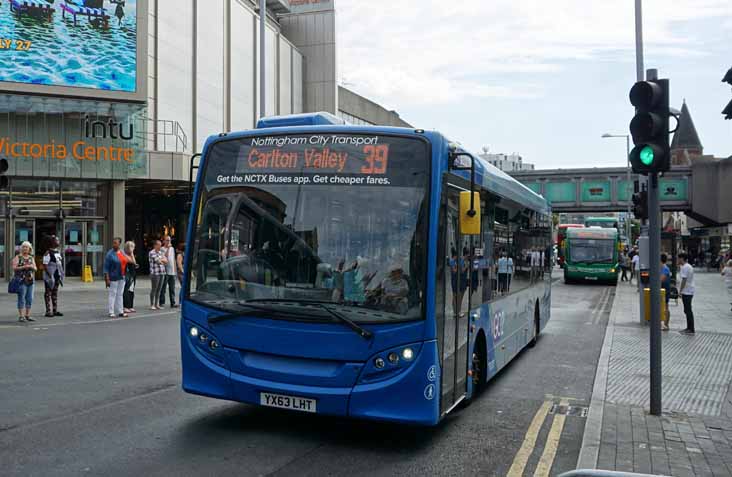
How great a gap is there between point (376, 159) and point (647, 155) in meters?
2.84

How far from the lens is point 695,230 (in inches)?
2739

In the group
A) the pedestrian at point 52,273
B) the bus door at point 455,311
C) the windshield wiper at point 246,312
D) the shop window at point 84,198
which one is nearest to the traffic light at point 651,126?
the bus door at point 455,311

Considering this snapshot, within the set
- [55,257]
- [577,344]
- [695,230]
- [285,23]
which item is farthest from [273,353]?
[695,230]

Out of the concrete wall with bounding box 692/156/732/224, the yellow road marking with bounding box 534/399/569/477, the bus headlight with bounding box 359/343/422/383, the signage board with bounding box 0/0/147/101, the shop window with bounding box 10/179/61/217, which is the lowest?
the yellow road marking with bounding box 534/399/569/477

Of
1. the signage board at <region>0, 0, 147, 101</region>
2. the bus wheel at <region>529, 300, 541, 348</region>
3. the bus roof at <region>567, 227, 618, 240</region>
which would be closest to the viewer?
the bus wheel at <region>529, 300, 541, 348</region>

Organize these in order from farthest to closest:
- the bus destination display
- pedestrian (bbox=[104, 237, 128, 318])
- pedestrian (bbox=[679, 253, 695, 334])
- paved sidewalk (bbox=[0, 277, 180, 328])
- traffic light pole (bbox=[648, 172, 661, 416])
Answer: pedestrian (bbox=[104, 237, 128, 318]) < paved sidewalk (bbox=[0, 277, 180, 328]) < pedestrian (bbox=[679, 253, 695, 334]) < traffic light pole (bbox=[648, 172, 661, 416]) < the bus destination display

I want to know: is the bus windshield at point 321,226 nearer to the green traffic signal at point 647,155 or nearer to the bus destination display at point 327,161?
the bus destination display at point 327,161

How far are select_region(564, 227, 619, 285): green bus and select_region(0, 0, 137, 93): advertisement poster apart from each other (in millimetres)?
22518

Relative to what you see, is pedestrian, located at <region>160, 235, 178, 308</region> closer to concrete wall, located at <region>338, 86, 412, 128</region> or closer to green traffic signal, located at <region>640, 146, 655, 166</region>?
green traffic signal, located at <region>640, 146, 655, 166</region>

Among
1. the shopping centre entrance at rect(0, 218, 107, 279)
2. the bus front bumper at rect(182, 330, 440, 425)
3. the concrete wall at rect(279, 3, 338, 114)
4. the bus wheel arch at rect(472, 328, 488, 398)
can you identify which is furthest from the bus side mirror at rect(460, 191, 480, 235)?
the concrete wall at rect(279, 3, 338, 114)

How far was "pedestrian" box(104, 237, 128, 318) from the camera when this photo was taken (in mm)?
16578

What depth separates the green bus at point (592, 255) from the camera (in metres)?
36.5

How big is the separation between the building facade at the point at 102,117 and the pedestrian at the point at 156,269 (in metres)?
10.3

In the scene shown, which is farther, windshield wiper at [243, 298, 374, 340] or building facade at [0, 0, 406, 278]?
building facade at [0, 0, 406, 278]
